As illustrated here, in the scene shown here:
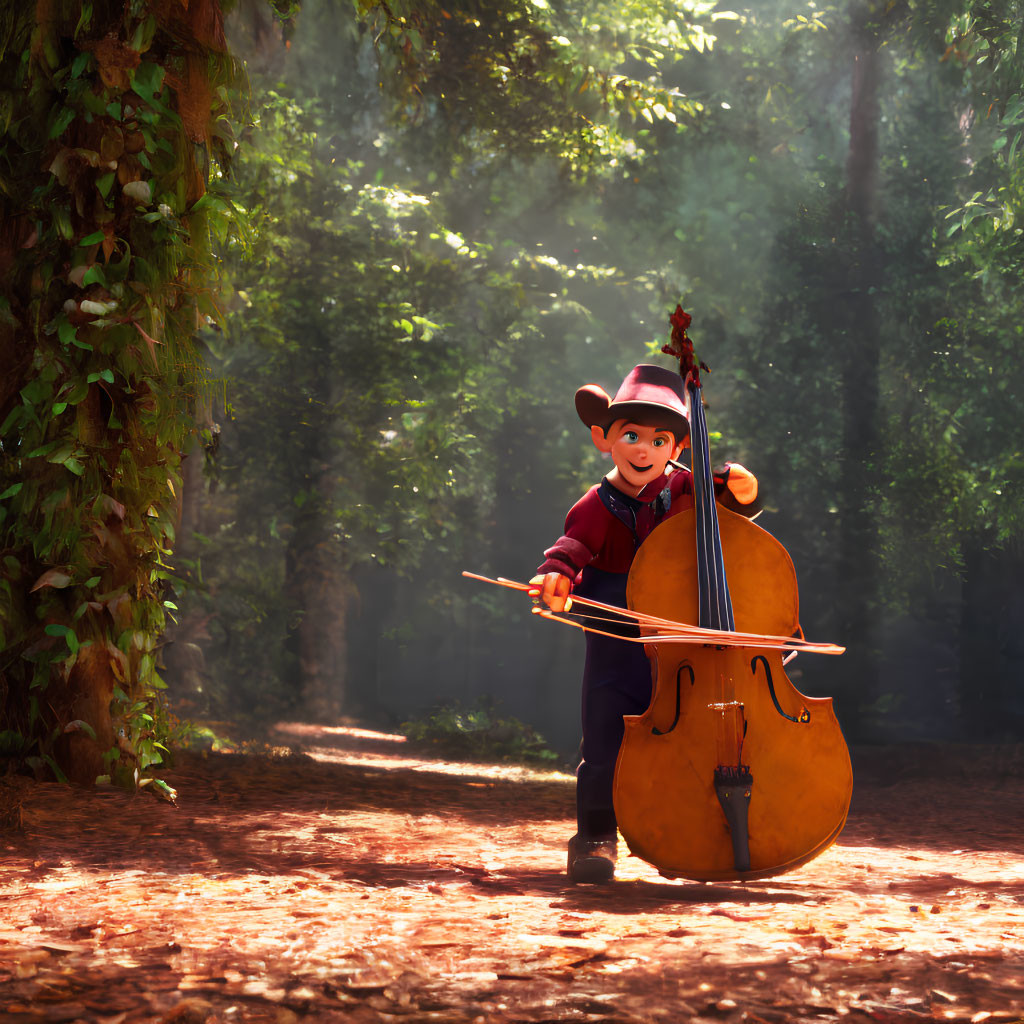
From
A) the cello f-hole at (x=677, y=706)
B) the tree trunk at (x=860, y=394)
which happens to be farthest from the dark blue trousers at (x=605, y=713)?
the tree trunk at (x=860, y=394)

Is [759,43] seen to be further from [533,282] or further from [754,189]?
[533,282]

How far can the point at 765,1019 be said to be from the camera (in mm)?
2324

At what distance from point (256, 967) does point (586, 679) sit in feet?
6.82

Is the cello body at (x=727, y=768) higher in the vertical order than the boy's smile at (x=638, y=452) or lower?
lower

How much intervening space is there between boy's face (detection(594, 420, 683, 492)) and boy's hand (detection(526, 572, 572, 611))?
25.9 inches

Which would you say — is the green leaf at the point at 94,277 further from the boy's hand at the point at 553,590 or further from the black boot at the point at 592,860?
the black boot at the point at 592,860

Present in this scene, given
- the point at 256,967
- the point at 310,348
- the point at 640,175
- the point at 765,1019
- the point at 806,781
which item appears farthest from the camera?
the point at 640,175

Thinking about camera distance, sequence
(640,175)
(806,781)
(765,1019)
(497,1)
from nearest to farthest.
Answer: (765,1019) → (806,781) → (497,1) → (640,175)

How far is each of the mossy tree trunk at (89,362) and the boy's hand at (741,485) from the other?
102 inches

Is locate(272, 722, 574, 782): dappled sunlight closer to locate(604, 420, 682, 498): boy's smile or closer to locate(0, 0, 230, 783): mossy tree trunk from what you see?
locate(0, 0, 230, 783): mossy tree trunk

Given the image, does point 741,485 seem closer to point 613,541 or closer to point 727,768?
point 613,541

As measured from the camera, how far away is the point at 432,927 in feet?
10.1

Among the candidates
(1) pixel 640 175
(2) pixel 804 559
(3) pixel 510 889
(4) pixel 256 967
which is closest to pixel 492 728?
(2) pixel 804 559

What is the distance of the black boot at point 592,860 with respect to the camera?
412 cm
